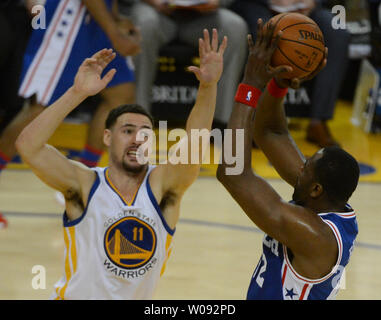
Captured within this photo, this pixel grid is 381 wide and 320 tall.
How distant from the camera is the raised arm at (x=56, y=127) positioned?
3.23 m

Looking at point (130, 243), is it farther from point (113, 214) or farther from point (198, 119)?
point (198, 119)

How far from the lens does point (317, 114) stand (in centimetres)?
845

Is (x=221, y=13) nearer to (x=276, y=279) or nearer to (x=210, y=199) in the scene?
(x=210, y=199)

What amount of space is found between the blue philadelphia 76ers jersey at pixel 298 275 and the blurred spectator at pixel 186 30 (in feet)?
16.7

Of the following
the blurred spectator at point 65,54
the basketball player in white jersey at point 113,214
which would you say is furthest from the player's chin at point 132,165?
the blurred spectator at point 65,54

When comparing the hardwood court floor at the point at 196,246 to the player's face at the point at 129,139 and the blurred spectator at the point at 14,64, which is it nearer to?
the player's face at the point at 129,139

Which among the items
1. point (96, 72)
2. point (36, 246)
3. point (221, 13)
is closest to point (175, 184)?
point (96, 72)

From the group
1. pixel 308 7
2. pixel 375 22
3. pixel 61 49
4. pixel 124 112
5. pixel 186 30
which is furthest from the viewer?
pixel 375 22

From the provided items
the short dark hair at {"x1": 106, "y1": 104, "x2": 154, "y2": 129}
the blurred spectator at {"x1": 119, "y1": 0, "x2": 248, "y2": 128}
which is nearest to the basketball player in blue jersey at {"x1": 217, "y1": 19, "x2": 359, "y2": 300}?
the short dark hair at {"x1": 106, "y1": 104, "x2": 154, "y2": 129}

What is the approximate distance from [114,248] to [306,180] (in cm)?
99

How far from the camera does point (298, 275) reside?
9.18ft

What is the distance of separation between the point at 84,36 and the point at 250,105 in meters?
3.04

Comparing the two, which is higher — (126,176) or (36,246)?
(126,176)

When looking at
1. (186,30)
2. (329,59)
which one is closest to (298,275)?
(186,30)
